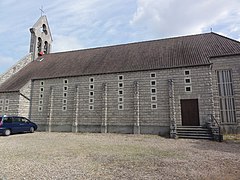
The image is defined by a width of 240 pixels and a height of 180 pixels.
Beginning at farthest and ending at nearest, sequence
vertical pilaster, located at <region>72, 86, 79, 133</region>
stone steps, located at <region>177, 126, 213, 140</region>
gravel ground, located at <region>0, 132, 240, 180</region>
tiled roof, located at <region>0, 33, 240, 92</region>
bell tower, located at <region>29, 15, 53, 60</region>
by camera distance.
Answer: bell tower, located at <region>29, 15, 53, 60</region>
vertical pilaster, located at <region>72, 86, 79, 133</region>
tiled roof, located at <region>0, 33, 240, 92</region>
stone steps, located at <region>177, 126, 213, 140</region>
gravel ground, located at <region>0, 132, 240, 180</region>

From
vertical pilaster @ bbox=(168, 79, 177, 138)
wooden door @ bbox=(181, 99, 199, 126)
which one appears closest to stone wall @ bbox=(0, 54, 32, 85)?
vertical pilaster @ bbox=(168, 79, 177, 138)

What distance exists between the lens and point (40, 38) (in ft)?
82.3

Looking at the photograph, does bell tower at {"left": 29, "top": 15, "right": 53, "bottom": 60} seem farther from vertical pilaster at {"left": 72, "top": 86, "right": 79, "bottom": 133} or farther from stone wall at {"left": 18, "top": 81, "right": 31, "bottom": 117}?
vertical pilaster at {"left": 72, "top": 86, "right": 79, "bottom": 133}

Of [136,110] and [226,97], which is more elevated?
[226,97]

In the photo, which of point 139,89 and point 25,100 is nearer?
point 139,89

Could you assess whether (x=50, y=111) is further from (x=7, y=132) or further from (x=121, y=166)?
(x=121, y=166)

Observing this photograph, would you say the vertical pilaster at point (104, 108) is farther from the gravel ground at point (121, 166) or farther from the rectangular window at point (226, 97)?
the rectangular window at point (226, 97)

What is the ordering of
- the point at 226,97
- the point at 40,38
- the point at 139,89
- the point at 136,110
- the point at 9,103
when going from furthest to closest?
the point at 40,38 → the point at 9,103 → the point at 139,89 → the point at 136,110 → the point at 226,97

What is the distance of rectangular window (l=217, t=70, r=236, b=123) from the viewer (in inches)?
523

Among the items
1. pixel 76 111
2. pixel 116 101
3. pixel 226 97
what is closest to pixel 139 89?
pixel 116 101

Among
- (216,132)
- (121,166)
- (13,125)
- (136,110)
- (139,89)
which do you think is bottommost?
(121,166)

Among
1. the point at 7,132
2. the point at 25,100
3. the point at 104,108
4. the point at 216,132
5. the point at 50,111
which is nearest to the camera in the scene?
the point at 216,132

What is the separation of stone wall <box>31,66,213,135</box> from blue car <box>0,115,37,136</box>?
1912mm

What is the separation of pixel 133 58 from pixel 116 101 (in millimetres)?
4848
